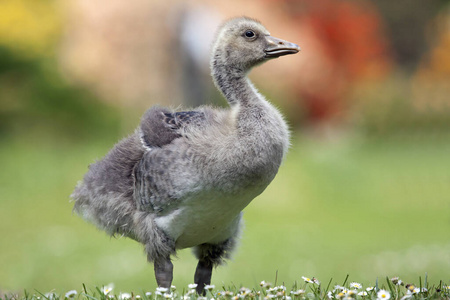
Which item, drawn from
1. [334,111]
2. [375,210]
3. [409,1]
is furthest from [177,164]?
[409,1]

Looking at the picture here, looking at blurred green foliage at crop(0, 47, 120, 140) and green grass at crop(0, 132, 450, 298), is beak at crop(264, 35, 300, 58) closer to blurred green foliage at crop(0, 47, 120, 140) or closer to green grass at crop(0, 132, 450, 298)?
green grass at crop(0, 132, 450, 298)

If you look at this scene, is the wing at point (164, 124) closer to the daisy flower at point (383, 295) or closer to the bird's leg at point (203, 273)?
the bird's leg at point (203, 273)

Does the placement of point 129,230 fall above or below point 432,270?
below

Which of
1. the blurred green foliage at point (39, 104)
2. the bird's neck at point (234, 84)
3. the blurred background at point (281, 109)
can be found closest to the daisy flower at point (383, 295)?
the bird's neck at point (234, 84)

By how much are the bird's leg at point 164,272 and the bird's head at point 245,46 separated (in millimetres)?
1438

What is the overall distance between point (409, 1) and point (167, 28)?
635 inches

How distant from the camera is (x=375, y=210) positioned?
12070 mm

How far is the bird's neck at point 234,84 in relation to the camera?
4805 mm

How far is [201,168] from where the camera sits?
4.57 meters

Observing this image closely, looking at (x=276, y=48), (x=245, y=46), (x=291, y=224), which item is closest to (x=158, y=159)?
(x=245, y=46)

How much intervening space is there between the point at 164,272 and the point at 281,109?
39.7 ft

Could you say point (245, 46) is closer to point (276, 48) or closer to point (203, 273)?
point (276, 48)

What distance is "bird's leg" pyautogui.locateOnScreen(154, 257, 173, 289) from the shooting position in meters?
4.91

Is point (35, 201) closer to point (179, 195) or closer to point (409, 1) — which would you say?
point (179, 195)
